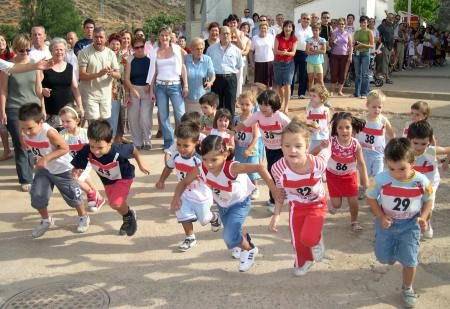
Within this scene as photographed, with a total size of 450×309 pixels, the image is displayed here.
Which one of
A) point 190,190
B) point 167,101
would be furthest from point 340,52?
point 190,190

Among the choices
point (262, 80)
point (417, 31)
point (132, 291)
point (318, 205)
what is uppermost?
point (417, 31)

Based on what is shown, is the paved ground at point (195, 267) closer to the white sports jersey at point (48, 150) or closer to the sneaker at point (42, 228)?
the sneaker at point (42, 228)

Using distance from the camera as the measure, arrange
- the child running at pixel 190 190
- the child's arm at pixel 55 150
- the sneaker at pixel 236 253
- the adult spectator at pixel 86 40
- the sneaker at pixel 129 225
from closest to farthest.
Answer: the sneaker at pixel 236 253 → the child running at pixel 190 190 → the child's arm at pixel 55 150 → the sneaker at pixel 129 225 → the adult spectator at pixel 86 40

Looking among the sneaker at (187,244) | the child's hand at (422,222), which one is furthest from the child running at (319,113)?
the child's hand at (422,222)

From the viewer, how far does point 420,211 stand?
3.87m

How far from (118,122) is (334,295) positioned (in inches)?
219

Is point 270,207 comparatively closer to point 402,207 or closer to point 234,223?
point 234,223

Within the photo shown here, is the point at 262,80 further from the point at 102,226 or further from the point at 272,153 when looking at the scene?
the point at 102,226

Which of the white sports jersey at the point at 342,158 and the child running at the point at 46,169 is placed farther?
the child running at the point at 46,169

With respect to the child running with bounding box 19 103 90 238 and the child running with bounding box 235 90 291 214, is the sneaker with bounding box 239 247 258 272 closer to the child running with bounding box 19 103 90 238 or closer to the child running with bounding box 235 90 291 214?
the child running with bounding box 235 90 291 214

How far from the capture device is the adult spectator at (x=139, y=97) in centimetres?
805

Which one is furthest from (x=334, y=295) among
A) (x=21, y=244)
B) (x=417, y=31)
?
(x=417, y=31)

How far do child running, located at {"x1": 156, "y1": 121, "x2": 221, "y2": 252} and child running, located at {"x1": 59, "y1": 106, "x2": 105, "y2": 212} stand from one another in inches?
52.3

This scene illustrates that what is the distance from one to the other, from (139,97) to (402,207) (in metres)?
5.32
